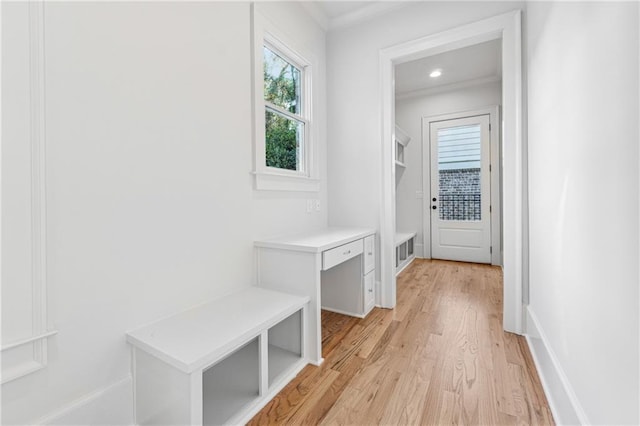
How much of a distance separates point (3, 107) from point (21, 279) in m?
0.57

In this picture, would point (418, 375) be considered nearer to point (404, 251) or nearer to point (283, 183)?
point (283, 183)

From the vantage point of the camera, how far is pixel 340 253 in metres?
2.01

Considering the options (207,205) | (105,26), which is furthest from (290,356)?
(105,26)

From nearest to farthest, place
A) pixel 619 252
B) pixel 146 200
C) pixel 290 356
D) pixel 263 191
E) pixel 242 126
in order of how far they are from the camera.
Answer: pixel 619 252
pixel 146 200
pixel 290 356
pixel 242 126
pixel 263 191

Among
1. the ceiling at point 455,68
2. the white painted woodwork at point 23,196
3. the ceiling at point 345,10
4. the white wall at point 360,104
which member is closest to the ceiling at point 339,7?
the ceiling at point 345,10

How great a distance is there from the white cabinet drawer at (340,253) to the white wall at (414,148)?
9.19 feet

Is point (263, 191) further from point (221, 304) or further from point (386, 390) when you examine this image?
point (386, 390)

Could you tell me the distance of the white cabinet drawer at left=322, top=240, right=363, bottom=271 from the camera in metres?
1.84

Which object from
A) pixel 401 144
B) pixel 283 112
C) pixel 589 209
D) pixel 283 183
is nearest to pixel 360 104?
pixel 283 112

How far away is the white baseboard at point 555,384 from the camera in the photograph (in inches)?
44.1

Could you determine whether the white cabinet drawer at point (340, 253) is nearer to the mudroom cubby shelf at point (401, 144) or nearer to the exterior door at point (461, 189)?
the mudroom cubby shelf at point (401, 144)

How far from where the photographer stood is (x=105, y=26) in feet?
3.94

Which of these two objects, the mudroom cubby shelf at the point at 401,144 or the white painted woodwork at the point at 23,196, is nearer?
the white painted woodwork at the point at 23,196

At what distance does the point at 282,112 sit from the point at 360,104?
0.81 metres
